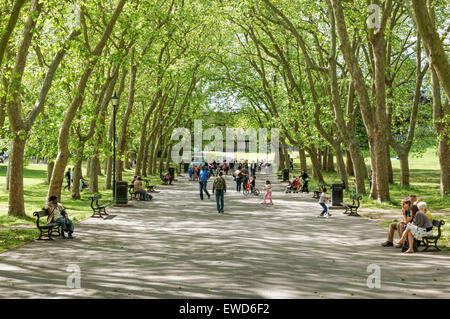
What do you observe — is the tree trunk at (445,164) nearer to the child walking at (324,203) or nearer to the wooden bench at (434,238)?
the child walking at (324,203)

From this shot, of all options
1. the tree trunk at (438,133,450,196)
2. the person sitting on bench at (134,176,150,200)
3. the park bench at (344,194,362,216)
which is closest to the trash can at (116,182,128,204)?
the person sitting on bench at (134,176,150,200)

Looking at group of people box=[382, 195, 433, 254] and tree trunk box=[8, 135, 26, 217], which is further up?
tree trunk box=[8, 135, 26, 217]

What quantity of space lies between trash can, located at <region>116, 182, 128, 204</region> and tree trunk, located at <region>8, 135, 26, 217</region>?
579 centimetres

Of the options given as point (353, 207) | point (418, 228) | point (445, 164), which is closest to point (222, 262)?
point (418, 228)

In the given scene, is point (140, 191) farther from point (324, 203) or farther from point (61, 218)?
point (61, 218)

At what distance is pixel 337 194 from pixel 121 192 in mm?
9491

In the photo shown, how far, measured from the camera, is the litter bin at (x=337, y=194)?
21.5 metres

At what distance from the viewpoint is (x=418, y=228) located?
39.1ft

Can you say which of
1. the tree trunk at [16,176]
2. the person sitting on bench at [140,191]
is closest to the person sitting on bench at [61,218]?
the tree trunk at [16,176]

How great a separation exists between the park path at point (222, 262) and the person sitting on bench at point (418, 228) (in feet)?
1.03

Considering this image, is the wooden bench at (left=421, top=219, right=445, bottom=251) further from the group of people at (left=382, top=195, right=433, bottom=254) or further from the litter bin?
the litter bin

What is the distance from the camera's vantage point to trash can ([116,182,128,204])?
2277 centimetres

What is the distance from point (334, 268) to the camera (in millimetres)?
→ 9977
